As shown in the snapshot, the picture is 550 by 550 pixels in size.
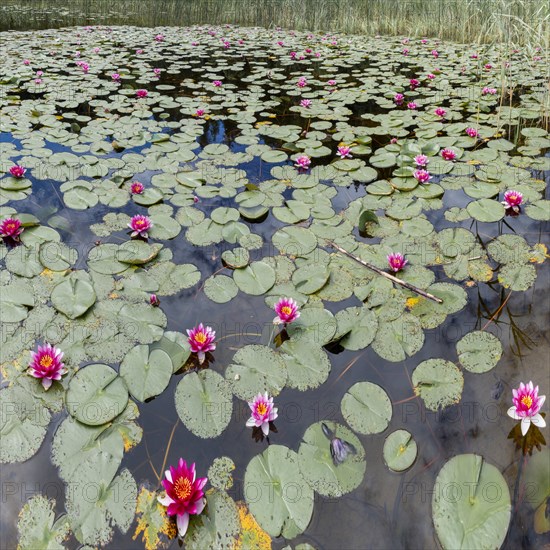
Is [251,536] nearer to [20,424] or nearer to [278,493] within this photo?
[278,493]

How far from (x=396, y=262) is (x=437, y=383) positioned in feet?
2.28

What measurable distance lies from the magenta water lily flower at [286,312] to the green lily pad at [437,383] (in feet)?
1.81

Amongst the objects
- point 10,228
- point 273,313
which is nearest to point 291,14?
point 10,228

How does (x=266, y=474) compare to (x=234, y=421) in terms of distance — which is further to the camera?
(x=234, y=421)

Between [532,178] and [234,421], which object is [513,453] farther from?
[532,178]

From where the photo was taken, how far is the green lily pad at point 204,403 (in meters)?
1.40

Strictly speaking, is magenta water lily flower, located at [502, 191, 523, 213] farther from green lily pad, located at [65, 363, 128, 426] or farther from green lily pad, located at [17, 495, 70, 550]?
green lily pad, located at [17, 495, 70, 550]

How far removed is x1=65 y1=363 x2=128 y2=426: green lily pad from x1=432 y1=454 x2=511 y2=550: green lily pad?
113 centimetres

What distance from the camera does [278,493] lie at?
3.97ft

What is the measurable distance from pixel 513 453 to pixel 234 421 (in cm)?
98

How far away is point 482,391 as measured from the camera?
1535 millimetres

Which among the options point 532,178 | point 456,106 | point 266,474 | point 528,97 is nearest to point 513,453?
point 266,474

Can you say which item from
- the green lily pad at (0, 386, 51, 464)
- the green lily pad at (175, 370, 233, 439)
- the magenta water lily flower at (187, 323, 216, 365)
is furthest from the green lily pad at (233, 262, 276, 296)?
the green lily pad at (0, 386, 51, 464)

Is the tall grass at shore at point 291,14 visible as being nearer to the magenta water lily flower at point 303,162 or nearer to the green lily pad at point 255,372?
the magenta water lily flower at point 303,162
